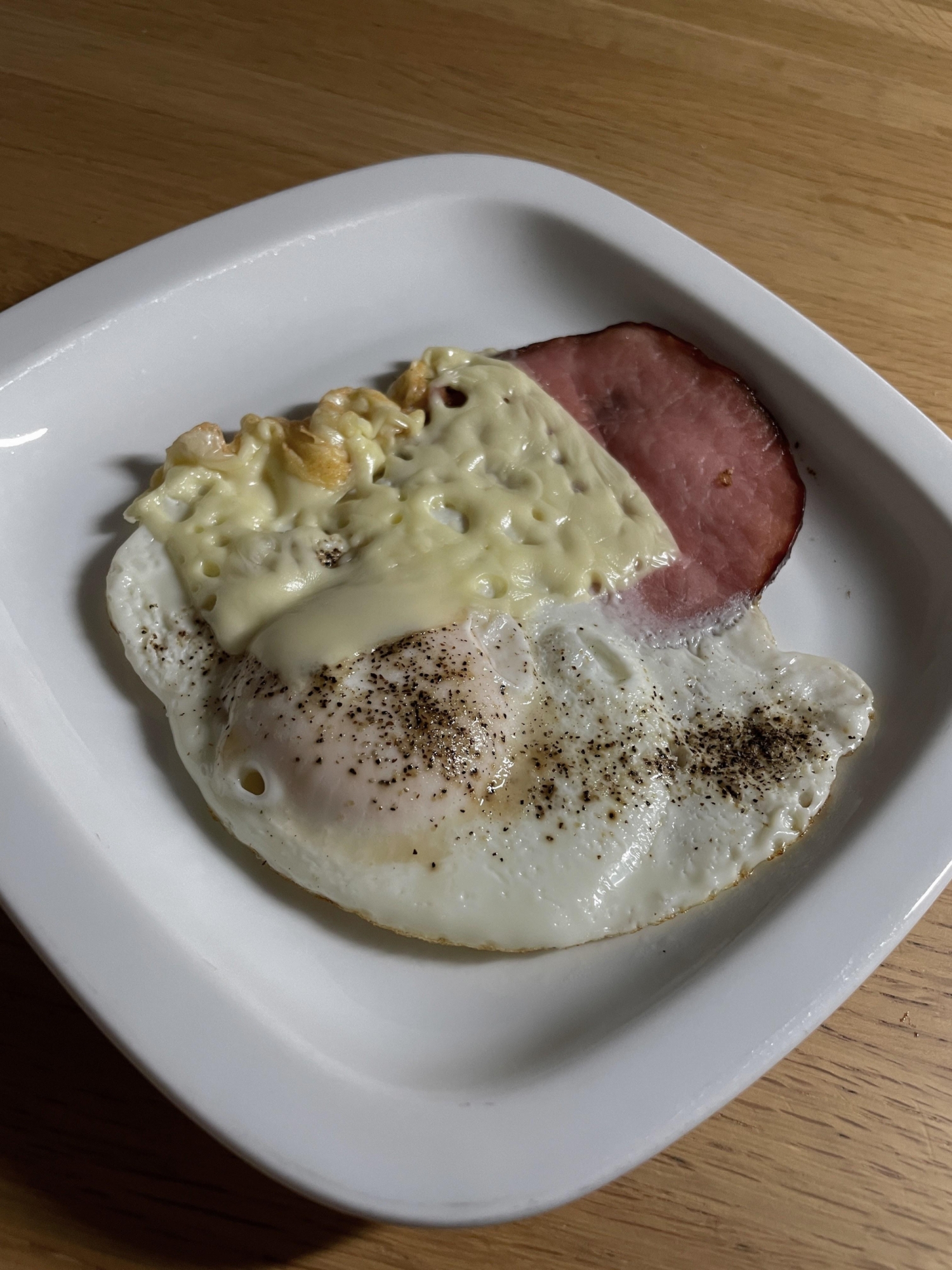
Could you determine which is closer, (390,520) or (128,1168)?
(128,1168)

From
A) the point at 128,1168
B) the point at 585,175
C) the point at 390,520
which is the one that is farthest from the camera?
the point at 585,175

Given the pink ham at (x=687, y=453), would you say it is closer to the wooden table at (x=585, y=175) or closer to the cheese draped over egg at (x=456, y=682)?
the cheese draped over egg at (x=456, y=682)

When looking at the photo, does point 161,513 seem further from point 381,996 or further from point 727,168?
point 727,168

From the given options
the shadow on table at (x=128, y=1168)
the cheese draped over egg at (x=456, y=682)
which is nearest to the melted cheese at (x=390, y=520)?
the cheese draped over egg at (x=456, y=682)

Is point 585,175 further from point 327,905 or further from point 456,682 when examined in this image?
point 327,905

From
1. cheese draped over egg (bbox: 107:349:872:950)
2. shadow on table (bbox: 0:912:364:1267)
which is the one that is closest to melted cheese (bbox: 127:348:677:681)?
cheese draped over egg (bbox: 107:349:872:950)

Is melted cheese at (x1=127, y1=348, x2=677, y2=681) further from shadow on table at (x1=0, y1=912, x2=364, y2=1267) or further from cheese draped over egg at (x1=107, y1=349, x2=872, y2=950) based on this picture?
shadow on table at (x1=0, y1=912, x2=364, y2=1267)

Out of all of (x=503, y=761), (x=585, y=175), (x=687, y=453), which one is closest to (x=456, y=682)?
(x=503, y=761)
